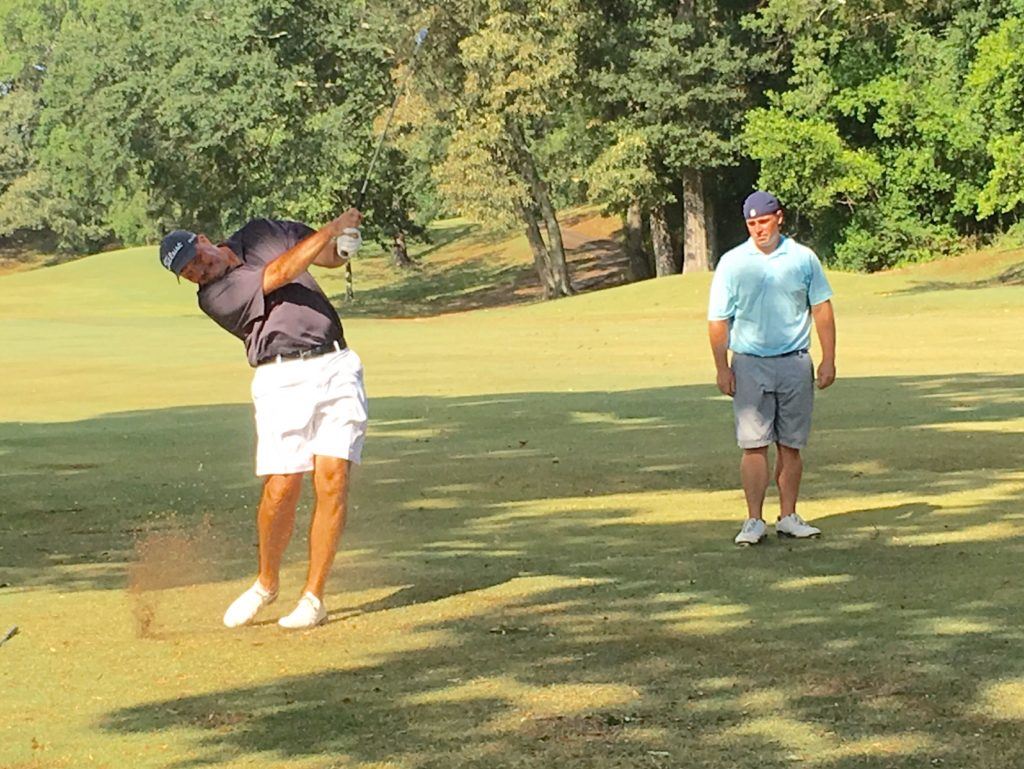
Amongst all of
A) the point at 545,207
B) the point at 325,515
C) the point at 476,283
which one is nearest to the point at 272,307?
the point at 325,515

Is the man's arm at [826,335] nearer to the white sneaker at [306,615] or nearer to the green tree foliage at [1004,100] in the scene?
the white sneaker at [306,615]

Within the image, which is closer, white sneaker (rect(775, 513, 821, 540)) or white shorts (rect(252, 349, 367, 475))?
white shorts (rect(252, 349, 367, 475))

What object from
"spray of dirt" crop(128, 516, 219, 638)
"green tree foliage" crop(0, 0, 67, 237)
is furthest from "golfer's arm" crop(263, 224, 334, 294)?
"green tree foliage" crop(0, 0, 67, 237)

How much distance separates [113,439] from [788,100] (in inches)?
1514

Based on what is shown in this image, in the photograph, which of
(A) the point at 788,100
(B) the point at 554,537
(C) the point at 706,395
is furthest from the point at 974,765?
(A) the point at 788,100

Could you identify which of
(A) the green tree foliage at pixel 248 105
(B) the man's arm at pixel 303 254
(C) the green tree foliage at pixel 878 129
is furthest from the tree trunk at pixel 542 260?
(B) the man's arm at pixel 303 254

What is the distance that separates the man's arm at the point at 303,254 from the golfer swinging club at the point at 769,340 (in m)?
2.88

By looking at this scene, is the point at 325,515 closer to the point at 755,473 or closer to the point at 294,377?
the point at 294,377

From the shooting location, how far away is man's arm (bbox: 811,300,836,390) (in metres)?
10.3

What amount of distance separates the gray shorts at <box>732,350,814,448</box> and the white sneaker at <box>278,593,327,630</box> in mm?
3017

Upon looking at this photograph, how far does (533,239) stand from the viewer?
5950 centimetres

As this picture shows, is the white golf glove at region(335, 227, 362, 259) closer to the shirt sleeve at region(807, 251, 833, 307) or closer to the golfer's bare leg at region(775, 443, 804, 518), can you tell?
the shirt sleeve at region(807, 251, 833, 307)

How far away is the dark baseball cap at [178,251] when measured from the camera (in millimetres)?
8023

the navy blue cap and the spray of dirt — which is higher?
the navy blue cap
